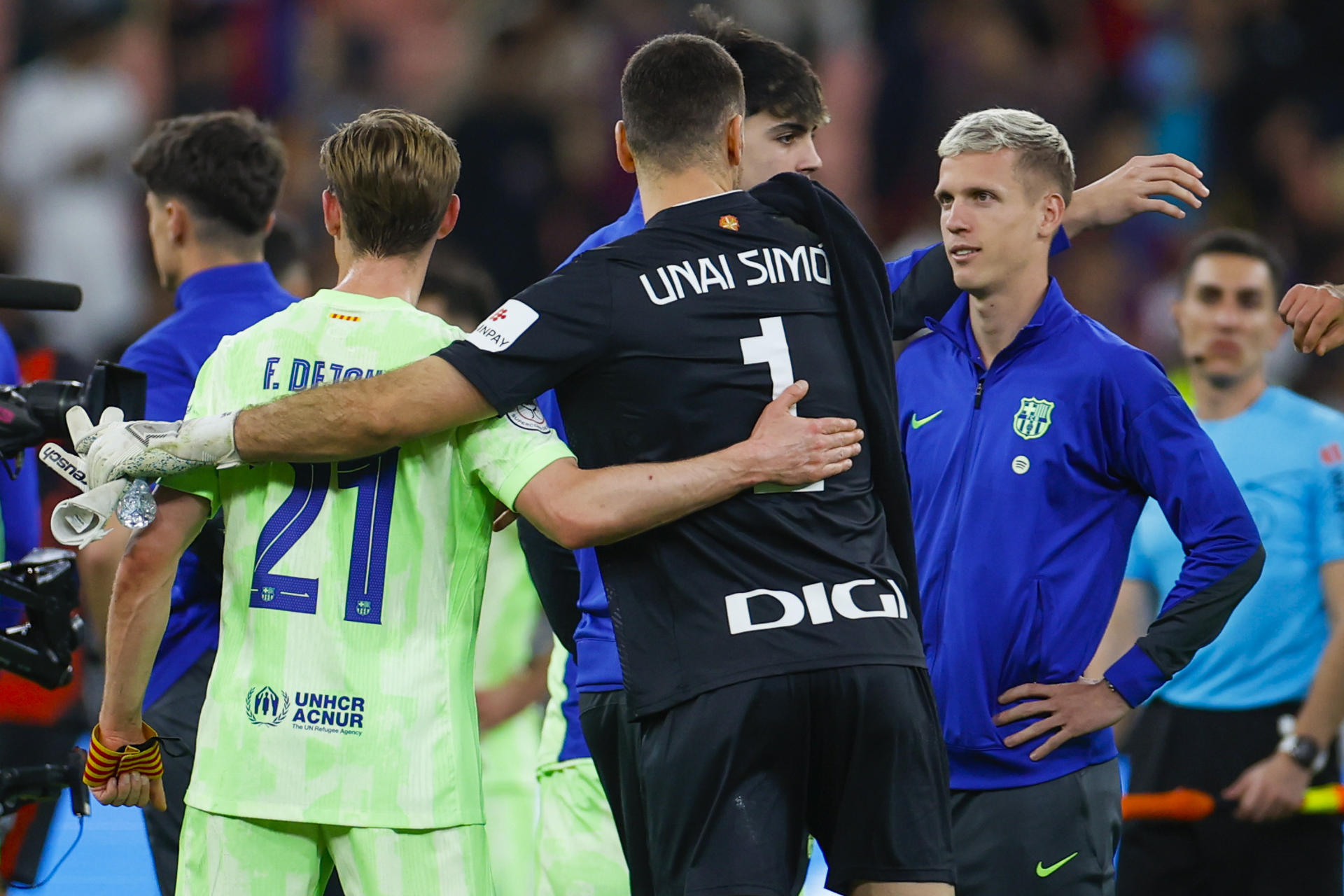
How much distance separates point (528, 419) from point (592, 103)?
1022 centimetres

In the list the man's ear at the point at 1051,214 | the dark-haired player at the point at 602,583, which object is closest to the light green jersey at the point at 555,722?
the dark-haired player at the point at 602,583

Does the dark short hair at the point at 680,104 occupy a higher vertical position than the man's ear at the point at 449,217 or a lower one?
higher

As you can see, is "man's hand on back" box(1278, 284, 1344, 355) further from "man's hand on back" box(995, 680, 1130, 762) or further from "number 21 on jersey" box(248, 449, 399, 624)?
"number 21 on jersey" box(248, 449, 399, 624)

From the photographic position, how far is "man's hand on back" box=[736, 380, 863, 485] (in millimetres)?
3104

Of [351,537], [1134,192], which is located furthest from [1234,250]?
[351,537]

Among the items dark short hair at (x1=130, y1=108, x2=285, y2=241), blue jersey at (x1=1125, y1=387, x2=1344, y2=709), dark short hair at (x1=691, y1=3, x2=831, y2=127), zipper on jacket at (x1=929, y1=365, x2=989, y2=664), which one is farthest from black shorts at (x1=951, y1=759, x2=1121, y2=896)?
dark short hair at (x1=130, y1=108, x2=285, y2=241)

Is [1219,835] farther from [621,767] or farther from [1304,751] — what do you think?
[621,767]

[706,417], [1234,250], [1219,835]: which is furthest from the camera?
[1234,250]

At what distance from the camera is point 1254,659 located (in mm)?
5375

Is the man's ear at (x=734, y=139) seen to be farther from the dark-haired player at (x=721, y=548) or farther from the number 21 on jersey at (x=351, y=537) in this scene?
the number 21 on jersey at (x=351, y=537)

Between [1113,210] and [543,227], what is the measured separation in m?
8.76

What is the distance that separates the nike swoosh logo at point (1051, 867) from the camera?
3.89m

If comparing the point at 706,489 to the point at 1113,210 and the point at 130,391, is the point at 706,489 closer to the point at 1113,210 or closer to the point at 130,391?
the point at 130,391

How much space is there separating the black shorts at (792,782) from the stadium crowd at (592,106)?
28.7ft
